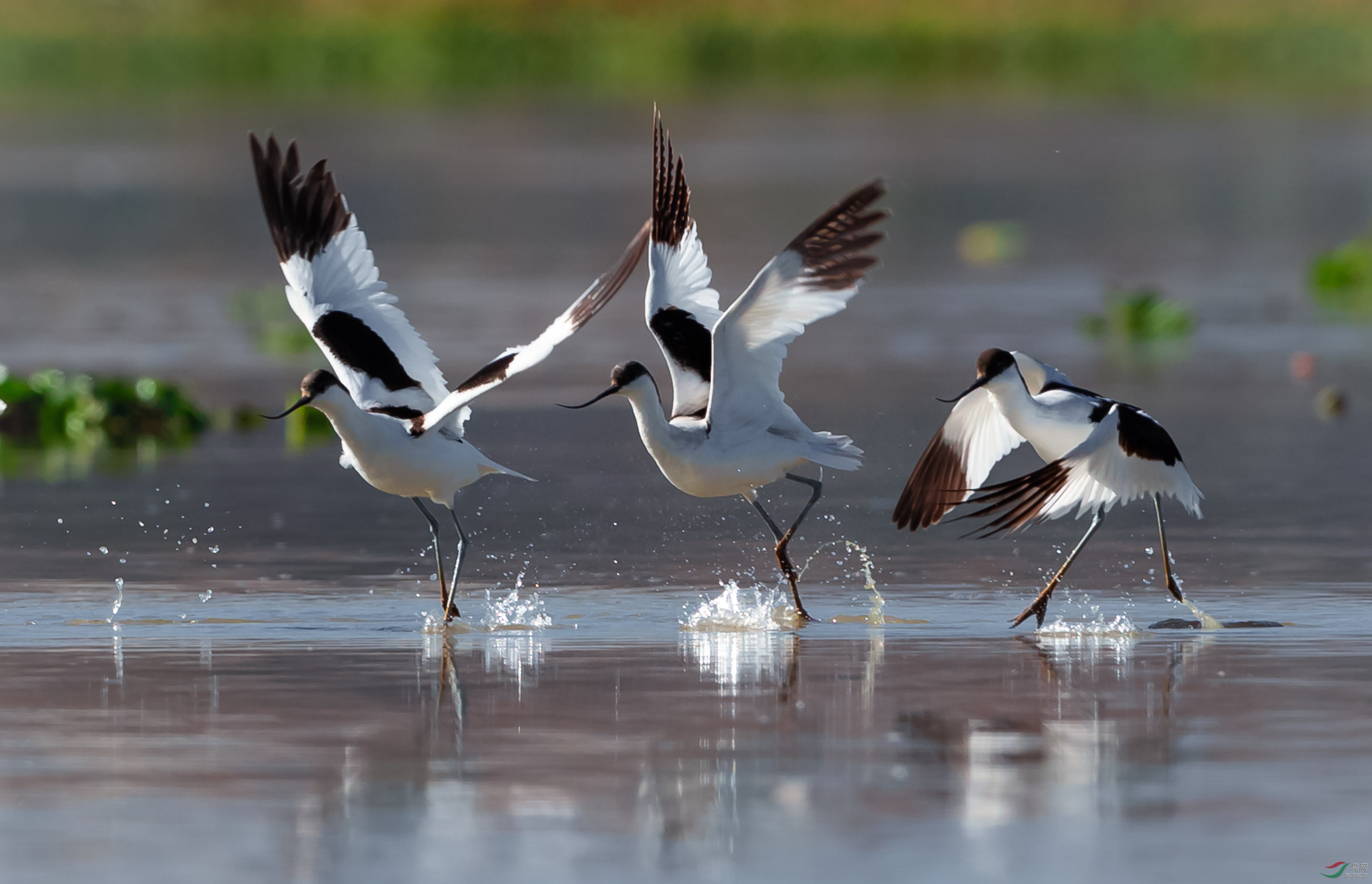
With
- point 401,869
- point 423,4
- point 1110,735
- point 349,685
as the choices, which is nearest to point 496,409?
point 349,685

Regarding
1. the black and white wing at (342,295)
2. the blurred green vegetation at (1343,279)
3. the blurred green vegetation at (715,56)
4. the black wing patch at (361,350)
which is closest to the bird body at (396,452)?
the black and white wing at (342,295)

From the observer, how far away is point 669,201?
1164 cm

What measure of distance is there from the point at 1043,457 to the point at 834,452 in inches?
34.7

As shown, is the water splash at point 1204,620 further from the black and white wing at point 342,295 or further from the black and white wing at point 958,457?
the black and white wing at point 342,295

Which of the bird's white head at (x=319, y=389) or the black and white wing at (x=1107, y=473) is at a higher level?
the bird's white head at (x=319, y=389)

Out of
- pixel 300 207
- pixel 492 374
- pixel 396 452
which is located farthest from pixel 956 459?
pixel 300 207

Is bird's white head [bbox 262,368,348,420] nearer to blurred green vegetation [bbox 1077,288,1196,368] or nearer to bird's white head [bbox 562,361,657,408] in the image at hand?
bird's white head [bbox 562,361,657,408]

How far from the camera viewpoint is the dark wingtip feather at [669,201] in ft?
38.0

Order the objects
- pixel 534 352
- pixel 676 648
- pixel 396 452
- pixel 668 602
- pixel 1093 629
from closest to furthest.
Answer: pixel 676 648 → pixel 1093 629 → pixel 534 352 → pixel 668 602 → pixel 396 452

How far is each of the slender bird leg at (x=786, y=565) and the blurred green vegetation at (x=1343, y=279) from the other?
12482mm

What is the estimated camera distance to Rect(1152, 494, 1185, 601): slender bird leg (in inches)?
420

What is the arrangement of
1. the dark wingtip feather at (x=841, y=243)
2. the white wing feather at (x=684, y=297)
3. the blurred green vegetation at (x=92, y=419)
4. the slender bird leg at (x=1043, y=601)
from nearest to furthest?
1. the slender bird leg at (x=1043, y=601)
2. the dark wingtip feather at (x=841, y=243)
3. the white wing feather at (x=684, y=297)
4. the blurred green vegetation at (x=92, y=419)

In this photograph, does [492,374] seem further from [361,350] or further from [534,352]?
[361,350]

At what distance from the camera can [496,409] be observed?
1739 centimetres
